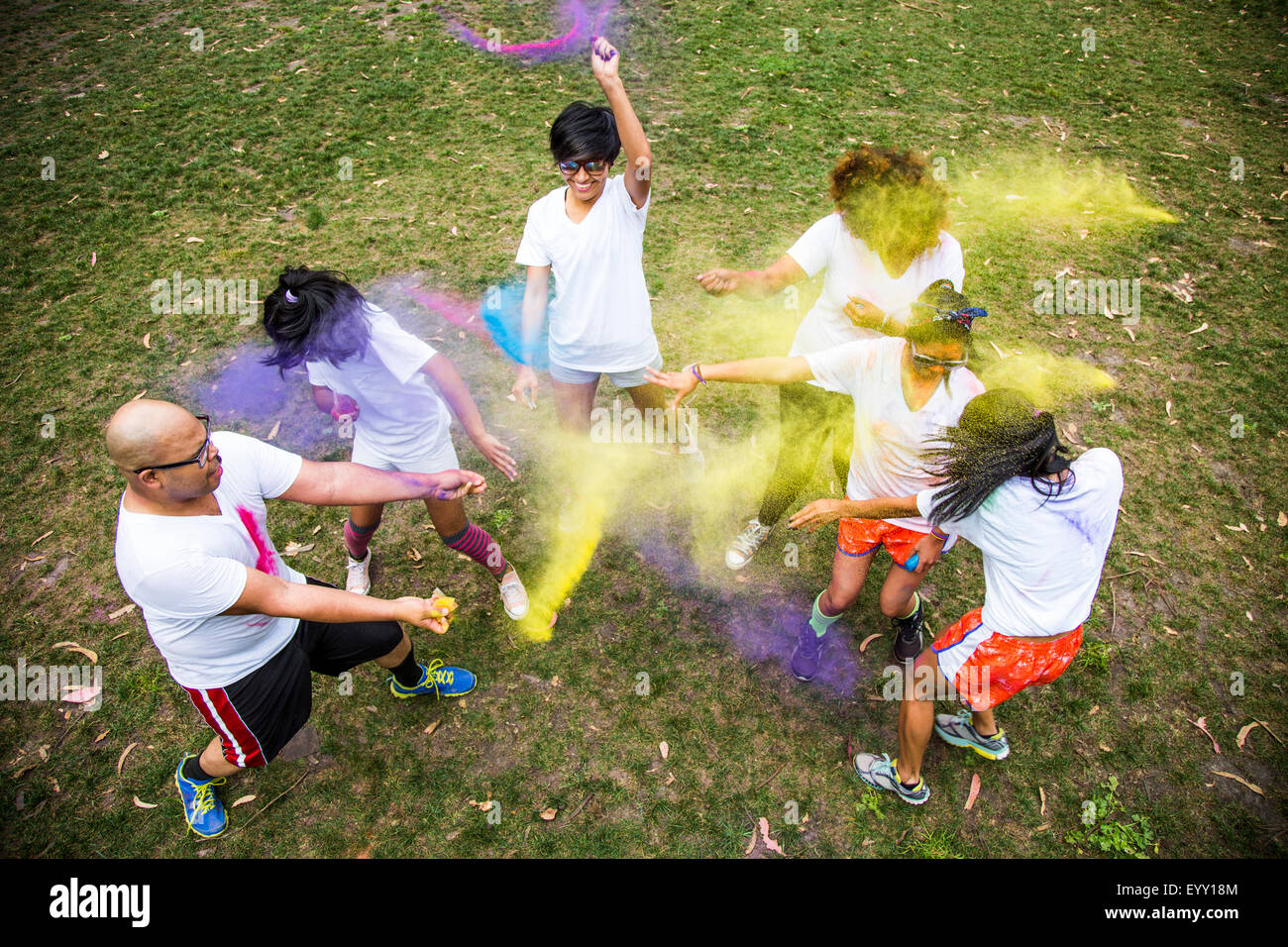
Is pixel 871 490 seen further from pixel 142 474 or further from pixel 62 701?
pixel 62 701

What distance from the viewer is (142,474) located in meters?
2.58

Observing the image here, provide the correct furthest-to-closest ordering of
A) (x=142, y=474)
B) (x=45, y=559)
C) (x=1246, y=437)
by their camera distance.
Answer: (x=1246, y=437), (x=45, y=559), (x=142, y=474)

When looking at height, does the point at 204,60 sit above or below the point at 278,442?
above

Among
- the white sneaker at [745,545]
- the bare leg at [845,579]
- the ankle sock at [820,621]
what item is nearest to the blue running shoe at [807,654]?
the ankle sock at [820,621]

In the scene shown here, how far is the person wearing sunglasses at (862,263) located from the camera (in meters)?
3.62

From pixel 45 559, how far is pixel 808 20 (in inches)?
490

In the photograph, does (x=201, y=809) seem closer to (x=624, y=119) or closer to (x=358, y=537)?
(x=358, y=537)

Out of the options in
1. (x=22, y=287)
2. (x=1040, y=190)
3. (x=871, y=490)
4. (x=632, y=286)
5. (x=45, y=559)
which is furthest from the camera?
(x=1040, y=190)

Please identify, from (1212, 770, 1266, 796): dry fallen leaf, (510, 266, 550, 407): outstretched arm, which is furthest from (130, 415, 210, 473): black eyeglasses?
(1212, 770, 1266, 796): dry fallen leaf

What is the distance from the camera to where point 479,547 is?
4344 mm

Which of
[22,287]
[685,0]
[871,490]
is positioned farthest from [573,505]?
[685,0]

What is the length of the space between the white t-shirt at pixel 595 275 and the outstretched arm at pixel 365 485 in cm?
106

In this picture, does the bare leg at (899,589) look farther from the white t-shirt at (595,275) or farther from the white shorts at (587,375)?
the white t-shirt at (595,275)

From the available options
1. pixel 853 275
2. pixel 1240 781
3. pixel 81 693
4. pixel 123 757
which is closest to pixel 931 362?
pixel 853 275
